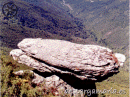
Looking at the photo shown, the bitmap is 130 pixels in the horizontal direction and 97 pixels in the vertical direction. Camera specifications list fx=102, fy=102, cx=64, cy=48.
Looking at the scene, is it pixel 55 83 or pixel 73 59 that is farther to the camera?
pixel 55 83

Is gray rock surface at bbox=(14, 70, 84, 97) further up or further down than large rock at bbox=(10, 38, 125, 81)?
further down

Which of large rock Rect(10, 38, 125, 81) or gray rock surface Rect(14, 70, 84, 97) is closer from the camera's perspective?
large rock Rect(10, 38, 125, 81)

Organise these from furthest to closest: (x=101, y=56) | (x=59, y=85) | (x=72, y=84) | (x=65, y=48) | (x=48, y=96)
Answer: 1. (x=72, y=84)
2. (x=59, y=85)
3. (x=65, y=48)
4. (x=101, y=56)
5. (x=48, y=96)

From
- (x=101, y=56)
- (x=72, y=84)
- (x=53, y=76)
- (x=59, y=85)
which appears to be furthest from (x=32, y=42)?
(x=101, y=56)

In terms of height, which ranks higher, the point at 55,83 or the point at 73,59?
the point at 73,59

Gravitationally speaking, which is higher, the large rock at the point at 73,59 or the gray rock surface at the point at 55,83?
the large rock at the point at 73,59

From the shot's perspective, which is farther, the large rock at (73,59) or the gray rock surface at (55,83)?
the gray rock surface at (55,83)

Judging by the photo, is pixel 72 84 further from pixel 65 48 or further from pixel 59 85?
pixel 65 48

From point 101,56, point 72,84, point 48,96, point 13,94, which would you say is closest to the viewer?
point 13,94
